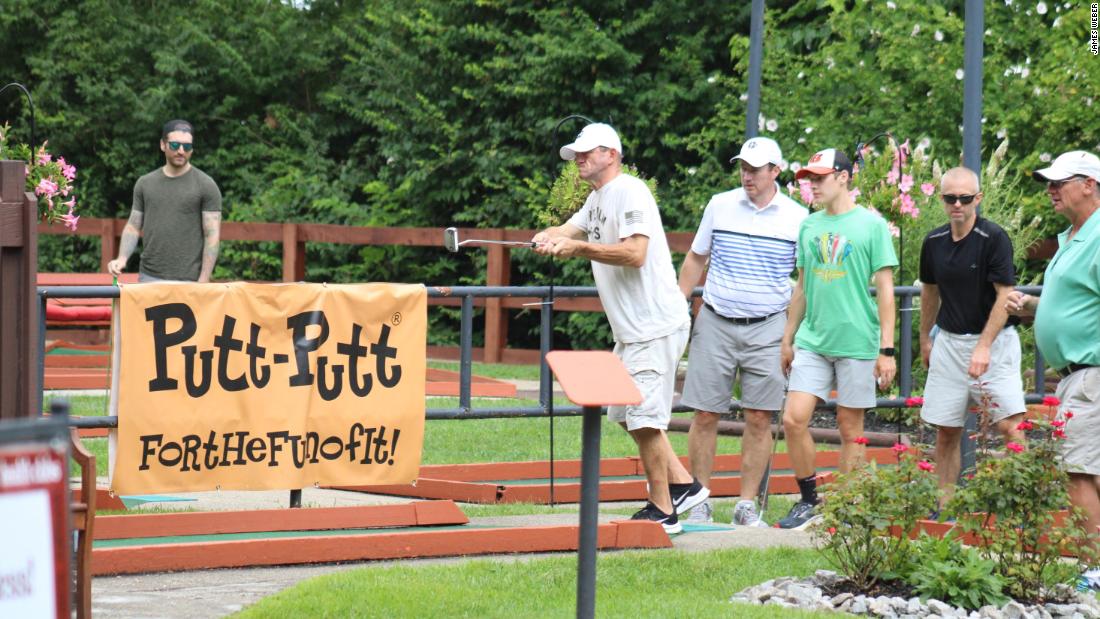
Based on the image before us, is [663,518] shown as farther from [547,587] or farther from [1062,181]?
[1062,181]

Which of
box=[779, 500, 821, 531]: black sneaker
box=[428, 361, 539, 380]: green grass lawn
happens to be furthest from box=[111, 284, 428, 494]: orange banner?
box=[428, 361, 539, 380]: green grass lawn

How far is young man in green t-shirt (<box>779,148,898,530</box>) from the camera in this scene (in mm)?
8328

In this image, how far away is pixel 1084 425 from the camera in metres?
7.07

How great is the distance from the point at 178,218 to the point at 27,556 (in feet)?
26.2

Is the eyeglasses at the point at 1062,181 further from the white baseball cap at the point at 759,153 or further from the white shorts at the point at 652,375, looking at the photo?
the white shorts at the point at 652,375

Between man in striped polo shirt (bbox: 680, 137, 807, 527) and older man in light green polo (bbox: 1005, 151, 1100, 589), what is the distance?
1728 mm

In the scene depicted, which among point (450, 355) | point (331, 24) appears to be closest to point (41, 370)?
point (450, 355)

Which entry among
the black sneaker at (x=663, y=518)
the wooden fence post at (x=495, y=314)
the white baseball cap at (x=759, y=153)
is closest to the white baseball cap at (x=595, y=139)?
the white baseball cap at (x=759, y=153)

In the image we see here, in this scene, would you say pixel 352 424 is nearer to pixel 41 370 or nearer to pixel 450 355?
pixel 41 370

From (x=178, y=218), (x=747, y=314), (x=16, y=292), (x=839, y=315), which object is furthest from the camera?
(x=178, y=218)

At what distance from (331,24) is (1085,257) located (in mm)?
20019

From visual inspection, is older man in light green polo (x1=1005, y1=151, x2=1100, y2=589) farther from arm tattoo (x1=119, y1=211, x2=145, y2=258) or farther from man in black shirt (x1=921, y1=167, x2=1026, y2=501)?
arm tattoo (x1=119, y1=211, x2=145, y2=258)

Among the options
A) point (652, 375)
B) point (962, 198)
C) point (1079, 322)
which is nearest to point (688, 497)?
point (652, 375)

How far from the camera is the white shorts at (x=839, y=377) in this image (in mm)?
8367
